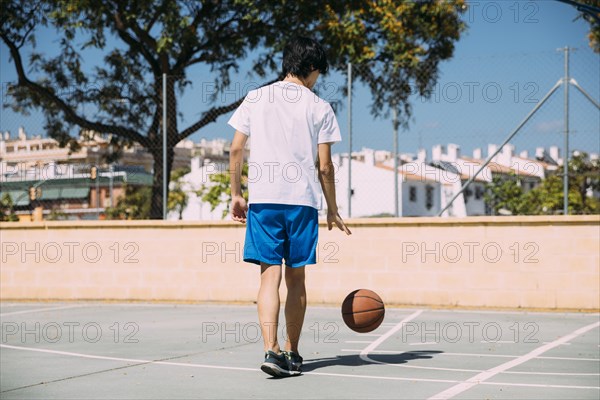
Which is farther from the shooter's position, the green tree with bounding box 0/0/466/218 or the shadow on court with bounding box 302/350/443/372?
the green tree with bounding box 0/0/466/218

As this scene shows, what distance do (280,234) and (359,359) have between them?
187 cm

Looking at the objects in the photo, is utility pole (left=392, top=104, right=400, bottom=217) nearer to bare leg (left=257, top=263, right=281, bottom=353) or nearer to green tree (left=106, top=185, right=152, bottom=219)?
green tree (left=106, top=185, right=152, bottom=219)

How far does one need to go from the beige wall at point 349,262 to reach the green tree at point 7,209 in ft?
2.70

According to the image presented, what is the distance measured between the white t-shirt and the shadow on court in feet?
4.79

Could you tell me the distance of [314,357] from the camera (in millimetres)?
7609

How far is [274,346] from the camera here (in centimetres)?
608

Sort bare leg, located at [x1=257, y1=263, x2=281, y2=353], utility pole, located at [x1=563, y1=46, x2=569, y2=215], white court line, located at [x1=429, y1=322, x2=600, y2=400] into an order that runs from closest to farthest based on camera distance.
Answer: white court line, located at [x1=429, y1=322, x2=600, y2=400] < bare leg, located at [x1=257, y1=263, x2=281, y2=353] < utility pole, located at [x1=563, y1=46, x2=569, y2=215]

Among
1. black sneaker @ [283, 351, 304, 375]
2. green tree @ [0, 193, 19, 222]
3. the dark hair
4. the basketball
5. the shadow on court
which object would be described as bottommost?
the shadow on court

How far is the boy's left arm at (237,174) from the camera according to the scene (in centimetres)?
619

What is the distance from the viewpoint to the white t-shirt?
240 inches

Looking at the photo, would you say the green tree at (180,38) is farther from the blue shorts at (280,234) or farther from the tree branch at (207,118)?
the blue shorts at (280,234)

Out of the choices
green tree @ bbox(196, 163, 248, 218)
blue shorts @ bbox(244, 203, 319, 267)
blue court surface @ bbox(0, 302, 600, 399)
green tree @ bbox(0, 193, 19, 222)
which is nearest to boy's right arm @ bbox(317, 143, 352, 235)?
blue shorts @ bbox(244, 203, 319, 267)

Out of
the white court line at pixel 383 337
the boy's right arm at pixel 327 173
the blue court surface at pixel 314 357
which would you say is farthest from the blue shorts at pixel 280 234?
the white court line at pixel 383 337

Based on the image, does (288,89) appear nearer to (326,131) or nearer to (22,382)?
(326,131)
